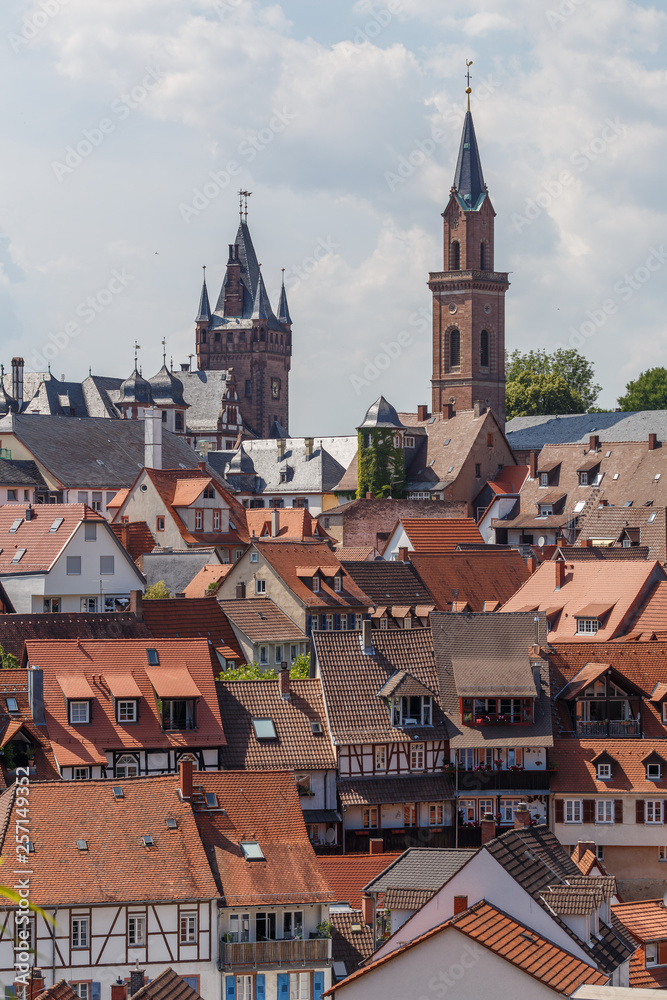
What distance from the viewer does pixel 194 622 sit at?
199 ft

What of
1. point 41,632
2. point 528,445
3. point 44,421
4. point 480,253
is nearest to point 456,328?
point 480,253

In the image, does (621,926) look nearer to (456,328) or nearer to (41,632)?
(41,632)

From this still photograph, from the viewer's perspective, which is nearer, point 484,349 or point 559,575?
point 559,575

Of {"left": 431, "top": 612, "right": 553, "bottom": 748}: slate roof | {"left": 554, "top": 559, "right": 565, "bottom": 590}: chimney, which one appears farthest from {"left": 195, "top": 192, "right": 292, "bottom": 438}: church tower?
{"left": 431, "top": 612, "right": 553, "bottom": 748}: slate roof

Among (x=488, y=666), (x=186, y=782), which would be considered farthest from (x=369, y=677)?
(x=186, y=782)

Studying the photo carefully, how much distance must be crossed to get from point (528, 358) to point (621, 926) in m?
130

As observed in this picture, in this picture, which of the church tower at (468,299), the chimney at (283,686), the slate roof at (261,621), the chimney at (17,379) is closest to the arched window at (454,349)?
the church tower at (468,299)

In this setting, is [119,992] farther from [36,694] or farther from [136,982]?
[36,694]

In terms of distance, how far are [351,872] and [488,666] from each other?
39.3ft

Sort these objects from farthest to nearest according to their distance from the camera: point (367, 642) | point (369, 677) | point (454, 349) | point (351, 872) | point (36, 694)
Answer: point (454, 349), point (367, 642), point (369, 677), point (36, 694), point (351, 872)

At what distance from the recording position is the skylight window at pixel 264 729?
157 feet

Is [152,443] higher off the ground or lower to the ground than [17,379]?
lower

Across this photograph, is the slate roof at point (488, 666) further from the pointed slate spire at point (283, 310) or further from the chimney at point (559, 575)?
the pointed slate spire at point (283, 310)

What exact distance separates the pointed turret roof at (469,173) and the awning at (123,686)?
9752 centimetres
